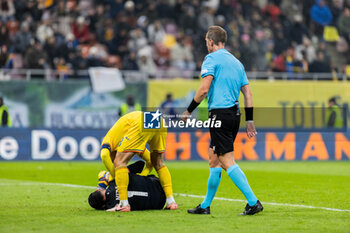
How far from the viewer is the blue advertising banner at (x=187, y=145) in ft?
64.6

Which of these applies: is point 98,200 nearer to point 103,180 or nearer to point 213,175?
point 103,180

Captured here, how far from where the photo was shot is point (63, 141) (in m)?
19.9

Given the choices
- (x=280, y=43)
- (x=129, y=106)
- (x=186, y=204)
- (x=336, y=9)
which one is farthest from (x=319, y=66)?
(x=186, y=204)

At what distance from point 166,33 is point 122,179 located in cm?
1614

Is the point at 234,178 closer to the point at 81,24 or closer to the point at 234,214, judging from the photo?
the point at 234,214

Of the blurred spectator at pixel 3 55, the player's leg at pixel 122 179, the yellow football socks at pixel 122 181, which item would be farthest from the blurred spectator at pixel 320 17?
the yellow football socks at pixel 122 181

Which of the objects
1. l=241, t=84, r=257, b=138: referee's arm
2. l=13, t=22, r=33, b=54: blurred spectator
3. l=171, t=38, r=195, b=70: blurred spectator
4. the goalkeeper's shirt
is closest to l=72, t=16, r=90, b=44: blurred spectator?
l=13, t=22, r=33, b=54: blurred spectator

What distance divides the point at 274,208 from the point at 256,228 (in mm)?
1986

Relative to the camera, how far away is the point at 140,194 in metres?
9.11

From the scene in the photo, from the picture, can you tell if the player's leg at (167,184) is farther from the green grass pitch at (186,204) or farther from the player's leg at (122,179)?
the player's leg at (122,179)

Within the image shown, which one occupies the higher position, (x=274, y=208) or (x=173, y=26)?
(x=173, y=26)

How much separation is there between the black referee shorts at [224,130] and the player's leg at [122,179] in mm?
1271

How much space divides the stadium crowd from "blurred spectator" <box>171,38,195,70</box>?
3 centimetres

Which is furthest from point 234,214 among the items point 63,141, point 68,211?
point 63,141
